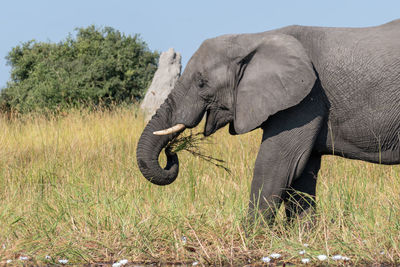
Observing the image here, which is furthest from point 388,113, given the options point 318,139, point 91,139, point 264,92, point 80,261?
point 91,139

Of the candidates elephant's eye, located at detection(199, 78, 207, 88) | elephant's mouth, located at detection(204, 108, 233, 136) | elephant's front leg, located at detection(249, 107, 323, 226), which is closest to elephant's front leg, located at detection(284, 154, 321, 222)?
elephant's front leg, located at detection(249, 107, 323, 226)

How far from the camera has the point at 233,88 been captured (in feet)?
16.8

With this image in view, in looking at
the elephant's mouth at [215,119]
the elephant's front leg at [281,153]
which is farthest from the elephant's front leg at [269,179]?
the elephant's mouth at [215,119]

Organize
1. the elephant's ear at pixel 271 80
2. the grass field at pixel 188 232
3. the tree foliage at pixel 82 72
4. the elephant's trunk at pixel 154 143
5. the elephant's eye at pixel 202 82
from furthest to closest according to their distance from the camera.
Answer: the tree foliage at pixel 82 72 → the elephant's trunk at pixel 154 143 → the elephant's eye at pixel 202 82 → the elephant's ear at pixel 271 80 → the grass field at pixel 188 232

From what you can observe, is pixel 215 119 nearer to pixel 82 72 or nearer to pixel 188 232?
pixel 188 232

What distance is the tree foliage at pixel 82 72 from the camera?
811 inches

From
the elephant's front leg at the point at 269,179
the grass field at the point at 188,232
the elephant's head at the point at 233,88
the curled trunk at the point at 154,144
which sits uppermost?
the elephant's head at the point at 233,88

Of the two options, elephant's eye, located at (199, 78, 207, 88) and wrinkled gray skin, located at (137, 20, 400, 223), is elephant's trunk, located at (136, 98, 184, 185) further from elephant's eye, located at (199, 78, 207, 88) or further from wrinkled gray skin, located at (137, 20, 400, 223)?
elephant's eye, located at (199, 78, 207, 88)

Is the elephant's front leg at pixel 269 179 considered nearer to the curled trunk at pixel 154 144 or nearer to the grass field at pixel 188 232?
the grass field at pixel 188 232

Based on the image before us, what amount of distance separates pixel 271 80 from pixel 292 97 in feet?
0.82

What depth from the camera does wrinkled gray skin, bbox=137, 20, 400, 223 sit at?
4880mm

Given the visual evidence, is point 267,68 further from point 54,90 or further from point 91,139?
point 54,90

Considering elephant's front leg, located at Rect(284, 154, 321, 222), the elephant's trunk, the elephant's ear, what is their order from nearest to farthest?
the elephant's ear, the elephant's trunk, elephant's front leg, located at Rect(284, 154, 321, 222)

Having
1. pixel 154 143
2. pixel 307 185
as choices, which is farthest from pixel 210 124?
pixel 307 185
